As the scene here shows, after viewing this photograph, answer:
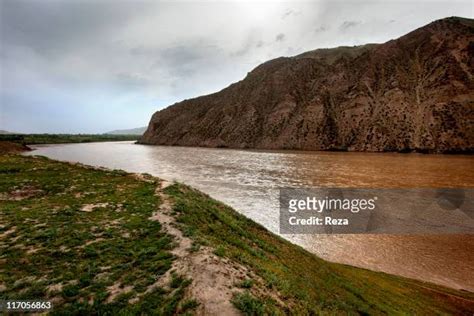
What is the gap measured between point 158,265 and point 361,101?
95629 mm

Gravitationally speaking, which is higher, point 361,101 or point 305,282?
point 361,101

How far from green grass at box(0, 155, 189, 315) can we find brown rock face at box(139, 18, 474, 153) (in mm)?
83345

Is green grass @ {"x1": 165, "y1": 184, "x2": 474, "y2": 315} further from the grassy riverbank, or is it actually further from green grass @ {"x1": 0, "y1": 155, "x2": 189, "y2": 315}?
green grass @ {"x1": 0, "y1": 155, "x2": 189, "y2": 315}

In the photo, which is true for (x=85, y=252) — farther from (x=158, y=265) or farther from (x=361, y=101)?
(x=361, y=101)

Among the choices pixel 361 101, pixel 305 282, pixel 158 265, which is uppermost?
pixel 361 101

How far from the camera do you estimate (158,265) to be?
7047 millimetres

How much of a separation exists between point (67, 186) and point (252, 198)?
16.4 m

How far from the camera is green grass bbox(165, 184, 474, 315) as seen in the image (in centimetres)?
704

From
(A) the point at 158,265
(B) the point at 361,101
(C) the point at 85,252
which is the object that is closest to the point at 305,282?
(A) the point at 158,265

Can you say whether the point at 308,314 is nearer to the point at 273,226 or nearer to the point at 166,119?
the point at 273,226

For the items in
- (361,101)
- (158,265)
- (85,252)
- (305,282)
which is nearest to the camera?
(158,265)

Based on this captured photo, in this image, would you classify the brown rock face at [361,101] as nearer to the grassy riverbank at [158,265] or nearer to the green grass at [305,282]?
the green grass at [305,282]

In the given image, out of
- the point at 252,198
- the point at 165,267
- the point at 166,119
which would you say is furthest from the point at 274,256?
the point at 166,119

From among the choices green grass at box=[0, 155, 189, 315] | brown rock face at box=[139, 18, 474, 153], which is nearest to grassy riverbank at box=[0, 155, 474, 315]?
green grass at box=[0, 155, 189, 315]
